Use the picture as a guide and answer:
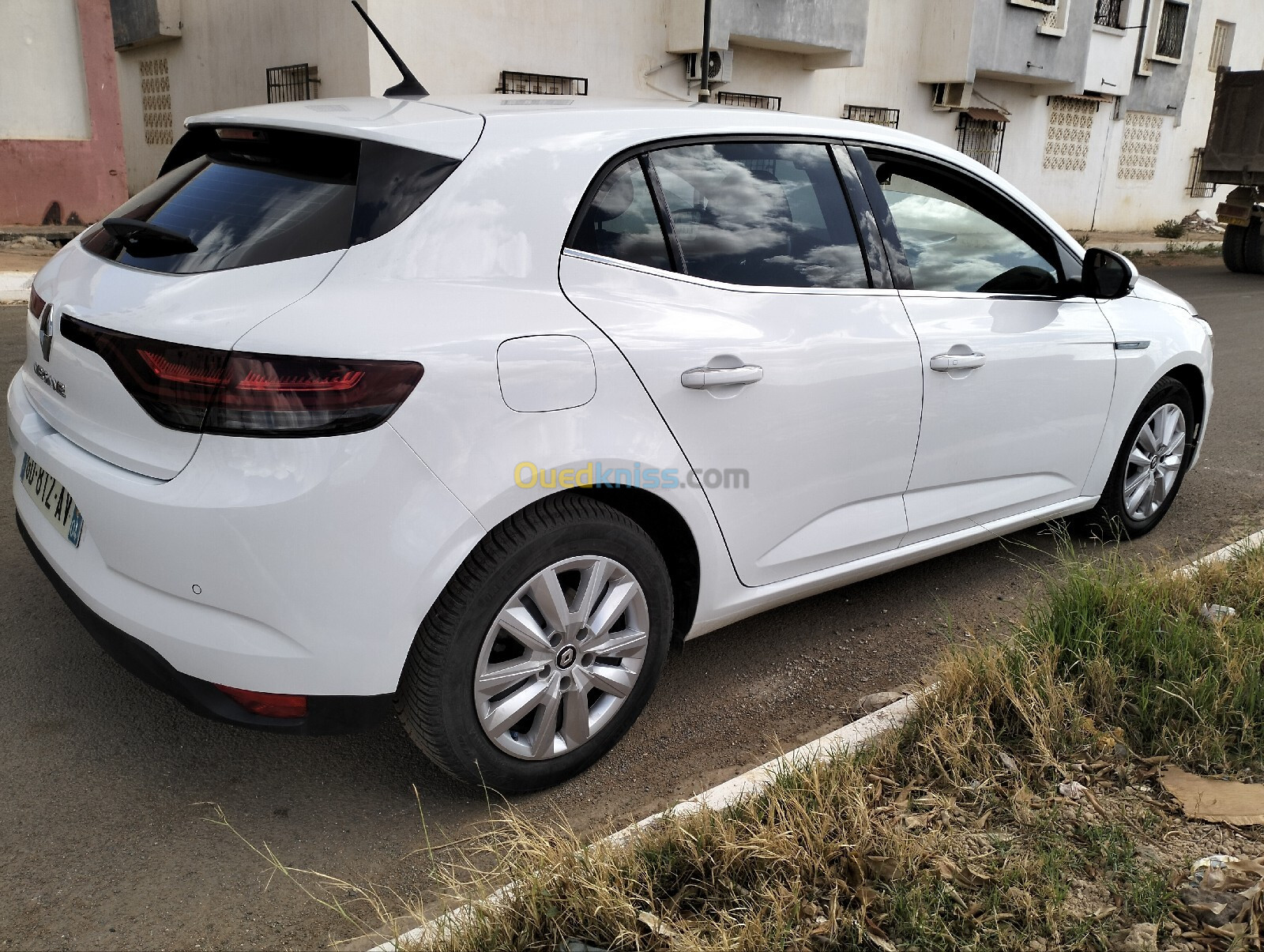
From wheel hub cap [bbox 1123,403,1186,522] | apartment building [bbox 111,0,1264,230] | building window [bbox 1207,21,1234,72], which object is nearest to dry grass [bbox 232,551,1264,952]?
wheel hub cap [bbox 1123,403,1186,522]

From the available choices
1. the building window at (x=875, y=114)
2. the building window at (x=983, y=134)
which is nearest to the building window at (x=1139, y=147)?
the building window at (x=983, y=134)

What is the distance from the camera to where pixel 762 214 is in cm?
313

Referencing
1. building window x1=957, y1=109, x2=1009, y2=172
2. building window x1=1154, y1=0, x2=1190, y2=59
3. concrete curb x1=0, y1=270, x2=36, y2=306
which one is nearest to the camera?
concrete curb x1=0, y1=270, x2=36, y2=306

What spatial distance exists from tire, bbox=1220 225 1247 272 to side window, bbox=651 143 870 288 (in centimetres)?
1528

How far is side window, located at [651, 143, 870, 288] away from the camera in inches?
116

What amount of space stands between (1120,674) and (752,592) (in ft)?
3.40

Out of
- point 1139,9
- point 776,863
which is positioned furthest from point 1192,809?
point 1139,9

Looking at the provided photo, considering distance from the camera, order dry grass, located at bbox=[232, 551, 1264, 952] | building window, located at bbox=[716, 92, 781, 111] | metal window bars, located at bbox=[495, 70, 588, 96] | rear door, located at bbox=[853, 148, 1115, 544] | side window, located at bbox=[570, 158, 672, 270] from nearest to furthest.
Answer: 1. dry grass, located at bbox=[232, 551, 1264, 952]
2. side window, located at bbox=[570, 158, 672, 270]
3. rear door, located at bbox=[853, 148, 1115, 544]
4. metal window bars, located at bbox=[495, 70, 588, 96]
5. building window, located at bbox=[716, 92, 781, 111]

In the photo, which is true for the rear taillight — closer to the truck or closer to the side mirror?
the side mirror

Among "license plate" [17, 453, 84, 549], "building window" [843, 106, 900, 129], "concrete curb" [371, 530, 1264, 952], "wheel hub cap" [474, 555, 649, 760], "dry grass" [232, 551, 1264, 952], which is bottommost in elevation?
"concrete curb" [371, 530, 1264, 952]

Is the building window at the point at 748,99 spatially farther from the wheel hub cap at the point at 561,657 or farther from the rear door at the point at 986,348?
the wheel hub cap at the point at 561,657

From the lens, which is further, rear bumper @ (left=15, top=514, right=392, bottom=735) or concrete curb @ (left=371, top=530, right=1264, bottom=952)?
rear bumper @ (left=15, top=514, right=392, bottom=735)

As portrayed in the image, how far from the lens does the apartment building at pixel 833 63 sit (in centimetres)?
1298

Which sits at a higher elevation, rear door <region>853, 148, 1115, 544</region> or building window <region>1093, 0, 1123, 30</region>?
building window <region>1093, 0, 1123, 30</region>
